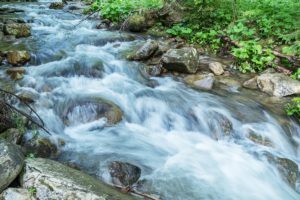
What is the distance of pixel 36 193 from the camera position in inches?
129

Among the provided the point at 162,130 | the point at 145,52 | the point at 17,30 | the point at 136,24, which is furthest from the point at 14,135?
the point at 136,24

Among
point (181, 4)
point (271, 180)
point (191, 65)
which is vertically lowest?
point (271, 180)

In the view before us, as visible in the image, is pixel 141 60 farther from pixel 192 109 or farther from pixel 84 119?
pixel 84 119

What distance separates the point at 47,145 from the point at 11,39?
526 cm

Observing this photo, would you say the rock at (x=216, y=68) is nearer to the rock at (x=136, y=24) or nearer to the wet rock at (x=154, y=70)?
the wet rock at (x=154, y=70)

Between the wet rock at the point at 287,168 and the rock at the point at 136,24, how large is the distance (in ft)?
21.0

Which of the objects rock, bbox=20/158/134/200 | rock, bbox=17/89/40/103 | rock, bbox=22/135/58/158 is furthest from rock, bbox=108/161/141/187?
rock, bbox=17/89/40/103

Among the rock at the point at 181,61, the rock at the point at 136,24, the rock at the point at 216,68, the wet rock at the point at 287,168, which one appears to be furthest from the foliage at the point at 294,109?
the rock at the point at 136,24

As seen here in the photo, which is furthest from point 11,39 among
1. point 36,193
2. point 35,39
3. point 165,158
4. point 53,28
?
point 36,193

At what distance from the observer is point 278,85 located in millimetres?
6859

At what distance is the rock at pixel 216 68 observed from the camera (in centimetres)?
759

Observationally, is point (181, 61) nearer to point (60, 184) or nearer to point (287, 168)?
point (287, 168)

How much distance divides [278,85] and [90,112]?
3.76m

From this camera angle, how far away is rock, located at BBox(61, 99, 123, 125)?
5.70 meters
